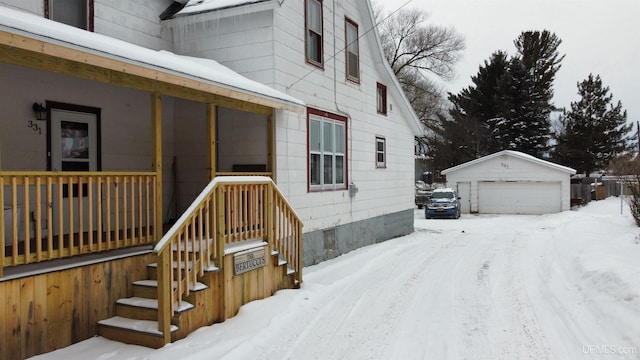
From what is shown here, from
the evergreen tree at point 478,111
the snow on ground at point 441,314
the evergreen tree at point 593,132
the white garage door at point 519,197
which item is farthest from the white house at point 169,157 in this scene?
the evergreen tree at point 593,132

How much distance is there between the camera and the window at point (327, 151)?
984 centimetres

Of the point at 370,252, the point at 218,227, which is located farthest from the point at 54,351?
the point at 370,252

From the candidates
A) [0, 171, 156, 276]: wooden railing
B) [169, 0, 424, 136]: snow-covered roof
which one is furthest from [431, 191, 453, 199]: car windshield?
[0, 171, 156, 276]: wooden railing

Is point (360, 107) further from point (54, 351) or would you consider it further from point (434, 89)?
point (434, 89)

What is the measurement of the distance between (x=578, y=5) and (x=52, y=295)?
14.5 metres

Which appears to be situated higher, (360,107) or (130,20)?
(130,20)

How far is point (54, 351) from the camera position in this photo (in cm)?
455

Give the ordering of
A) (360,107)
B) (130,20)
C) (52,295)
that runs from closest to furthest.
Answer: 1. (52,295)
2. (130,20)
3. (360,107)

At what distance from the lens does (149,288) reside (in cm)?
531

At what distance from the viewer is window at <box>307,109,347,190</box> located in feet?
32.3

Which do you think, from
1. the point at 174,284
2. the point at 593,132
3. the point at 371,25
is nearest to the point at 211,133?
the point at 174,284

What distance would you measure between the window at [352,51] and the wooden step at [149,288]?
306 inches

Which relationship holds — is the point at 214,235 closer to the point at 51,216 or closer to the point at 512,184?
the point at 51,216

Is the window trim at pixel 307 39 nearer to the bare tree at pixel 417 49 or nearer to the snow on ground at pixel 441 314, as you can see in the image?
the snow on ground at pixel 441 314
